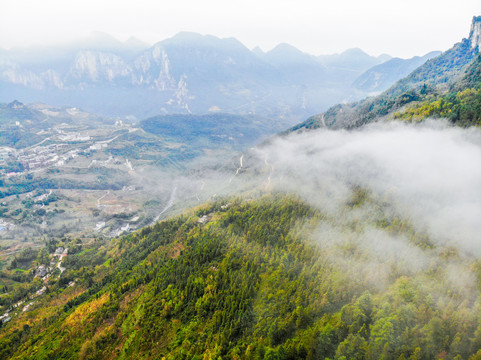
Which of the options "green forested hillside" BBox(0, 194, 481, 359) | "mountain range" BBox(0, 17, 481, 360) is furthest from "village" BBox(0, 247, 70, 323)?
"green forested hillside" BBox(0, 194, 481, 359)

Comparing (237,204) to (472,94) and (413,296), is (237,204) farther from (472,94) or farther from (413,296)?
(472,94)

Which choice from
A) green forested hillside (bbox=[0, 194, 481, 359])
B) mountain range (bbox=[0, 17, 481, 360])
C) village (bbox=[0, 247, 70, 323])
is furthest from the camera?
village (bbox=[0, 247, 70, 323])

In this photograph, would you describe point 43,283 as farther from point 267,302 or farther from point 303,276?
point 303,276

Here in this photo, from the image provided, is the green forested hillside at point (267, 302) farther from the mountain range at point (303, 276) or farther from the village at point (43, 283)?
the village at point (43, 283)

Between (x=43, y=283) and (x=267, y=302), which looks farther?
(x=43, y=283)

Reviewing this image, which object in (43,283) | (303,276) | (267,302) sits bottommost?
(43,283)

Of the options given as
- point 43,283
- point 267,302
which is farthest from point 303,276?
point 43,283

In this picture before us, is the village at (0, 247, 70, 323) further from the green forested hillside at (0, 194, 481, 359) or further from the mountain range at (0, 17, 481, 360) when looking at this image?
the green forested hillside at (0, 194, 481, 359)

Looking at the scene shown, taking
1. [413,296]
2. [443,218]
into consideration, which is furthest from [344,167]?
[413,296]
